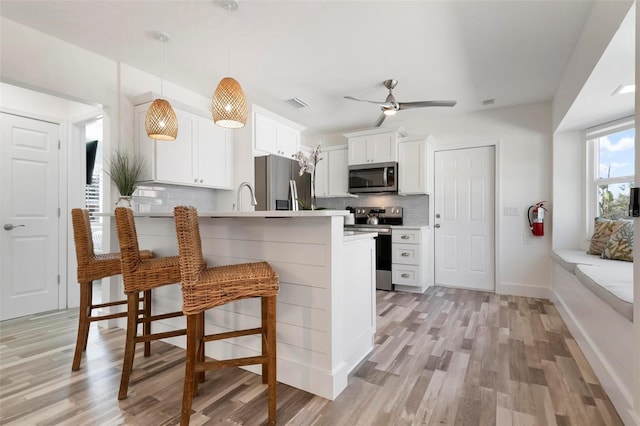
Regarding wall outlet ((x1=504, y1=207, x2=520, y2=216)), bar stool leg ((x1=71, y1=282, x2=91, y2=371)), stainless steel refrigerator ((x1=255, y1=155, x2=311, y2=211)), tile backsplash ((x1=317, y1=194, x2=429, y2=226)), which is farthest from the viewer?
tile backsplash ((x1=317, y1=194, x2=429, y2=226))

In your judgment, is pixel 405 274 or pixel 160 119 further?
pixel 405 274

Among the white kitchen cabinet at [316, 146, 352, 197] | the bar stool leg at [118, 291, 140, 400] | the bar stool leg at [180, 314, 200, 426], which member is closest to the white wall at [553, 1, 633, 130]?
the bar stool leg at [180, 314, 200, 426]

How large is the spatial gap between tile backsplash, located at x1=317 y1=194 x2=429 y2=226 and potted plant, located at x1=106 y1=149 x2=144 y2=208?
325 cm

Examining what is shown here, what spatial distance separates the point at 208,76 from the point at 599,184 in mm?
4479

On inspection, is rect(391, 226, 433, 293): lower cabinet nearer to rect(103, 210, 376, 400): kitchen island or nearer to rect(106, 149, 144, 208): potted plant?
rect(103, 210, 376, 400): kitchen island

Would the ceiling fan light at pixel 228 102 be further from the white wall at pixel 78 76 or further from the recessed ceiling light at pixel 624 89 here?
the recessed ceiling light at pixel 624 89

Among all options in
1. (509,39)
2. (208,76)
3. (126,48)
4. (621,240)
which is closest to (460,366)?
(621,240)

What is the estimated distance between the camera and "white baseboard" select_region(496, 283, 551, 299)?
3.95 metres

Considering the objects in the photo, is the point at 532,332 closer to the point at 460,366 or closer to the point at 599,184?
the point at 460,366

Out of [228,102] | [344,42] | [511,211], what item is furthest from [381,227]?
[228,102]

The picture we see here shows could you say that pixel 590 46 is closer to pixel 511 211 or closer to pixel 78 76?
pixel 511 211

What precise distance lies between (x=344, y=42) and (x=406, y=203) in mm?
2802

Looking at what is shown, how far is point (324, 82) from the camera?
3.43m

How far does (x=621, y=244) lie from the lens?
2812mm
